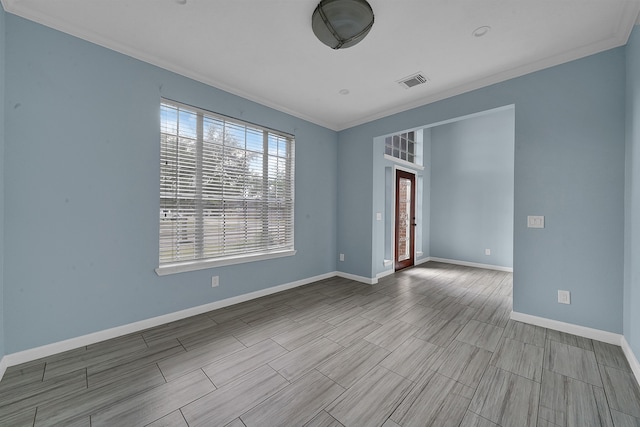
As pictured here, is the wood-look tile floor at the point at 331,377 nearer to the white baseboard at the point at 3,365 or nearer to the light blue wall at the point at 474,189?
the white baseboard at the point at 3,365

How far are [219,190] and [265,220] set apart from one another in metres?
0.81

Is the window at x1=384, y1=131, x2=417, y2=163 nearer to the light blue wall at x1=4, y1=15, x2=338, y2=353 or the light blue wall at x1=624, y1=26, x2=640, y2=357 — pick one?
the light blue wall at x1=624, y1=26, x2=640, y2=357

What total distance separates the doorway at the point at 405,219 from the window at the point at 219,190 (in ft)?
7.97

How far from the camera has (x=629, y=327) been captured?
205cm

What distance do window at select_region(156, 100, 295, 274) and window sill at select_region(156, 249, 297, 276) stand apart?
0.4 inches

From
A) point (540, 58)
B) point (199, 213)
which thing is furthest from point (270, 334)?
point (540, 58)

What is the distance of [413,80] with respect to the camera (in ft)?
9.81

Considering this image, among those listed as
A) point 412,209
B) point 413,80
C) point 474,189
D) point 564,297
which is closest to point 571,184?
point 564,297

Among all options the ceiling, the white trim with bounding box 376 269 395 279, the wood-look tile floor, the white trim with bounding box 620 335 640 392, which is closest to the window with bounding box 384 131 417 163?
the ceiling

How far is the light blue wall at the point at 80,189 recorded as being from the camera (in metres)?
1.95

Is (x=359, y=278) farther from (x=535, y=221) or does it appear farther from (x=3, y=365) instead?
(x=3, y=365)

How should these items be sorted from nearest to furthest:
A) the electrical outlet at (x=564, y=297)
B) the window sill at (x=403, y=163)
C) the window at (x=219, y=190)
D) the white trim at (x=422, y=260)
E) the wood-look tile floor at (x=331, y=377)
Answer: the wood-look tile floor at (x=331, y=377) < the electrical outlet at (x=564, y=297) < the window at (x=219, y=190) < the window sill at (x=403, y=163) < the white trim at (x=422, y=260)

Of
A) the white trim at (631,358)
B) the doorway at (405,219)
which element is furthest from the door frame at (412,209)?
the white trim at (631,358)

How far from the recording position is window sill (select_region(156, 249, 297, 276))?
2.64m
